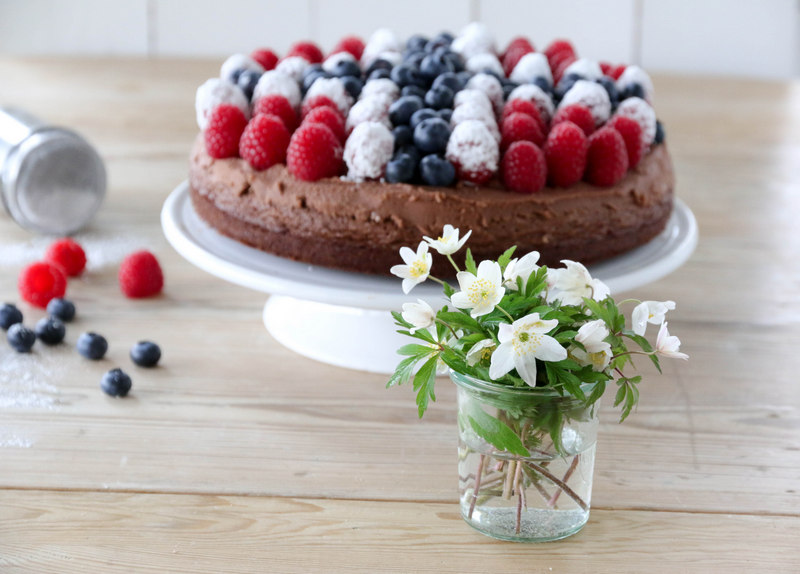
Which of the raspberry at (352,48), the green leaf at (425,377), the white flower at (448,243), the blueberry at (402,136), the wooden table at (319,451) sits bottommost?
the wooden table at (319,451)

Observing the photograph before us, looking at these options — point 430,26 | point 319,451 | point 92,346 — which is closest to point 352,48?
point 92,346

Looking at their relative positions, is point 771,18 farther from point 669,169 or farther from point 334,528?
point 334,528

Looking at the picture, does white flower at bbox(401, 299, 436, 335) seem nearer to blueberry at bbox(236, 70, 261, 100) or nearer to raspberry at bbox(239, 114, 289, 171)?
raspberry at bbox(239, 114, 289, 171)

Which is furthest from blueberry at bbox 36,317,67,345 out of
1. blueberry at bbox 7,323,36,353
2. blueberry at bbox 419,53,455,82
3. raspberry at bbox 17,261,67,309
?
blueberry at bbox 419,53,455,82

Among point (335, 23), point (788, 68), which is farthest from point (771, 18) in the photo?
point (335, 23)

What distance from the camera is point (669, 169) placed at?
135 centimetres

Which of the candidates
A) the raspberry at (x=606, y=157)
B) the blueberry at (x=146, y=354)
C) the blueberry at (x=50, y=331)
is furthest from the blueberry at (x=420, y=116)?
the blueberry at (x=50, y=331)

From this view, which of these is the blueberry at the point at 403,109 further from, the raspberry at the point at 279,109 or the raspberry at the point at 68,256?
the raspberry at the point at 68,256

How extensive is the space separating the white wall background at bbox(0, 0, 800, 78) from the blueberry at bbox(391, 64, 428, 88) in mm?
Result: 1867

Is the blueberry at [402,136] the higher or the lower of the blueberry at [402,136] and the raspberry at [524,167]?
the higher

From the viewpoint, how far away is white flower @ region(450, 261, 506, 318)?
0.81 metres

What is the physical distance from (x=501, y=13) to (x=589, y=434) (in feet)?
8.21

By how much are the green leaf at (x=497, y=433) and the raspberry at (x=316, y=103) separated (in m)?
0.57

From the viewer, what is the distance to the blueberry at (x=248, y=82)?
1.37 metres
